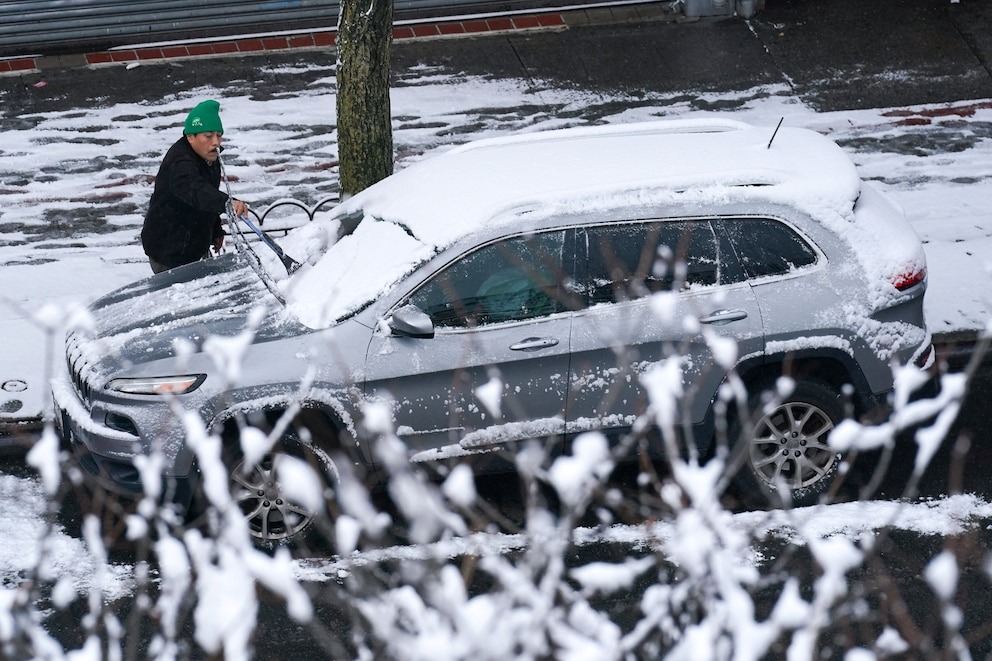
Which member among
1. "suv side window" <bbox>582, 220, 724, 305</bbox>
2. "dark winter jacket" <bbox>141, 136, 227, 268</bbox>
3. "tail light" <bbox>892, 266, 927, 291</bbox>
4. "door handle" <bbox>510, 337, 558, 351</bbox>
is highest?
"dark winter jacket" <bbox>141, 136, 227, 268</bbox>

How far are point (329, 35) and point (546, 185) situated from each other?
808 cm

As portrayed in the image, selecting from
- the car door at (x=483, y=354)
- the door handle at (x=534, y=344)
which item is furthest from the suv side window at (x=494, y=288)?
the door handle at (x=534, y=344)

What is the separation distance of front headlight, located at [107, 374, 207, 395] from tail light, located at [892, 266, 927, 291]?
3.35 m

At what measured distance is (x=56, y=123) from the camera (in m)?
11.9

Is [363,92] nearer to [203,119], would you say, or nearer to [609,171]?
[203,119]

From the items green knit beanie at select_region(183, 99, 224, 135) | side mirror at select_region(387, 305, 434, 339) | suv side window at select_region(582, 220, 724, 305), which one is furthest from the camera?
green knit beanie at select_region(183, 99, 224, 135)

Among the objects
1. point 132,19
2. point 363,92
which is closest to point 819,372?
point 363,92

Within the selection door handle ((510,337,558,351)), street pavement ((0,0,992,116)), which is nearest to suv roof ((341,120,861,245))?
door handle ((510,337,558,351))

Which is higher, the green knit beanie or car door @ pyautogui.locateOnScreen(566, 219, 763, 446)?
the green knit beanie

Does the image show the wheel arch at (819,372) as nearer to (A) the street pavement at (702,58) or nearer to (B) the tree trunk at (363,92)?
(B) the tree trunk at (363,92)

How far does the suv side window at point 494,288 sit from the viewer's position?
19.1ft

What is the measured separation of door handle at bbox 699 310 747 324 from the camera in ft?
19.1

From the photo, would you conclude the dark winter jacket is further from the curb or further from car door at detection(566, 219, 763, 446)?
the curb

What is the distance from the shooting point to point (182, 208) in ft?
25.6
